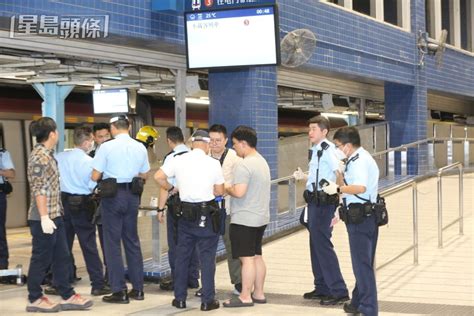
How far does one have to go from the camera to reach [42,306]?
5.81 metres

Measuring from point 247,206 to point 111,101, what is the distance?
256 inches

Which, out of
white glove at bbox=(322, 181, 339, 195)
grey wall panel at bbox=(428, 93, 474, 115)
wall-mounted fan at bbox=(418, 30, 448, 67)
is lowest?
white glove at bbox=(322, 181, 339, 195)

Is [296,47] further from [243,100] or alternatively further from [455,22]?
[455,22]

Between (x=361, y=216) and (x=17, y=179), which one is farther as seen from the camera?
(x=17, y=179)

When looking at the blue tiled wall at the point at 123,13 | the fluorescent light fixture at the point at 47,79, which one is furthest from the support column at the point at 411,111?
the blue tiled wall at the point at 123,13

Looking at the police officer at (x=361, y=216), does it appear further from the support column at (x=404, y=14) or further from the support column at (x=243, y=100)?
the support column at (x=404, y=14)

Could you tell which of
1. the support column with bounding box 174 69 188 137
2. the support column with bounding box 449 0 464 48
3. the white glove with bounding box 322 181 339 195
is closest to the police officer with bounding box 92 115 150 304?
the white glove with bounding box 322 181 339 195

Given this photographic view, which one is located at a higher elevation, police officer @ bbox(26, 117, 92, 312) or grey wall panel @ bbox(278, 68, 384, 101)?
grey wall panel @ bbox(278, 68, 384, 101)

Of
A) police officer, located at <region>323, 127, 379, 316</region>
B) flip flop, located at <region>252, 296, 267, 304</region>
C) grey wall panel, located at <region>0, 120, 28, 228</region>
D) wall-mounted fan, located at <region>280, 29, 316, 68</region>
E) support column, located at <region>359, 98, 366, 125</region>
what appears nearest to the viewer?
police officer, located at <region>323, 127, 379, 316</region>

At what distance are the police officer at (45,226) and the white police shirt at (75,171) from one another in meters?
0.57

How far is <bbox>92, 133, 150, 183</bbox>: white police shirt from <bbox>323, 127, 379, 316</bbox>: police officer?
1804 millimetres

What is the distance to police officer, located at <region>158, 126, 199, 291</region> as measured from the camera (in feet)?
20.1

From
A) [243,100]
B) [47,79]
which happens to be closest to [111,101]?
[47,79]

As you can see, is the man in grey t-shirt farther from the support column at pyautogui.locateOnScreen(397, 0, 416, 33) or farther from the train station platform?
the support column at pyautogui.locateOnScreen(397, 0, 416, 33)
